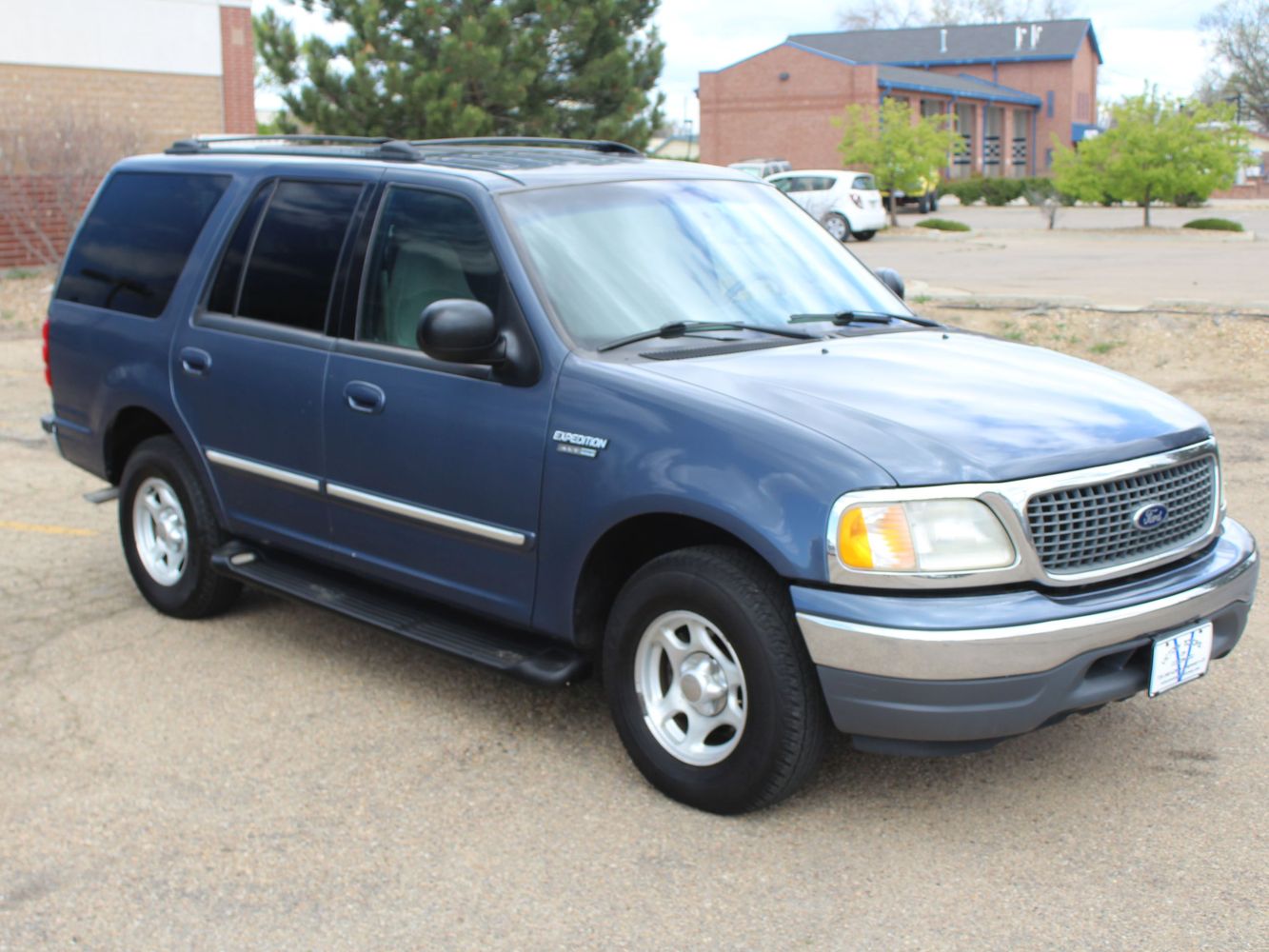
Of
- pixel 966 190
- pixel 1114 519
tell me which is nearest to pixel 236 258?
pixel 1114 519

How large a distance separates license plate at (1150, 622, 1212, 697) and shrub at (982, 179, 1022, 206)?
5340cm

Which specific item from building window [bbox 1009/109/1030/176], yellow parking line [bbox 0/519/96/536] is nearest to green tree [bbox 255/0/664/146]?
yellow parking line [bbox 0/519/96/536]

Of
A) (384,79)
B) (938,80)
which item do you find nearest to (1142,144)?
(384,79)

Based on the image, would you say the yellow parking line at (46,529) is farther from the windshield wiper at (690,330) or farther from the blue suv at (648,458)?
the windshield wiper at (690,330)

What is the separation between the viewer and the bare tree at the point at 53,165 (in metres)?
21.6

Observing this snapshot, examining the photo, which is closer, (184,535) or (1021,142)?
(184,535)

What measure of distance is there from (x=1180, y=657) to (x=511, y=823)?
1.91 m

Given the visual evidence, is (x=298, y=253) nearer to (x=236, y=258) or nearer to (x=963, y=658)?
(x=236, y=258)

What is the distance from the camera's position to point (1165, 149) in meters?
31.4

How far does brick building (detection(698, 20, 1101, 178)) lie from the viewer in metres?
62.0

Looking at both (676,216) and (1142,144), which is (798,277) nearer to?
(676,216)

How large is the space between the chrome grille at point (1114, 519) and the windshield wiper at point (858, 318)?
4.00 ft

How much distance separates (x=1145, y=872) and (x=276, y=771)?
8.28 ft

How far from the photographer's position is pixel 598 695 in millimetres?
5176
